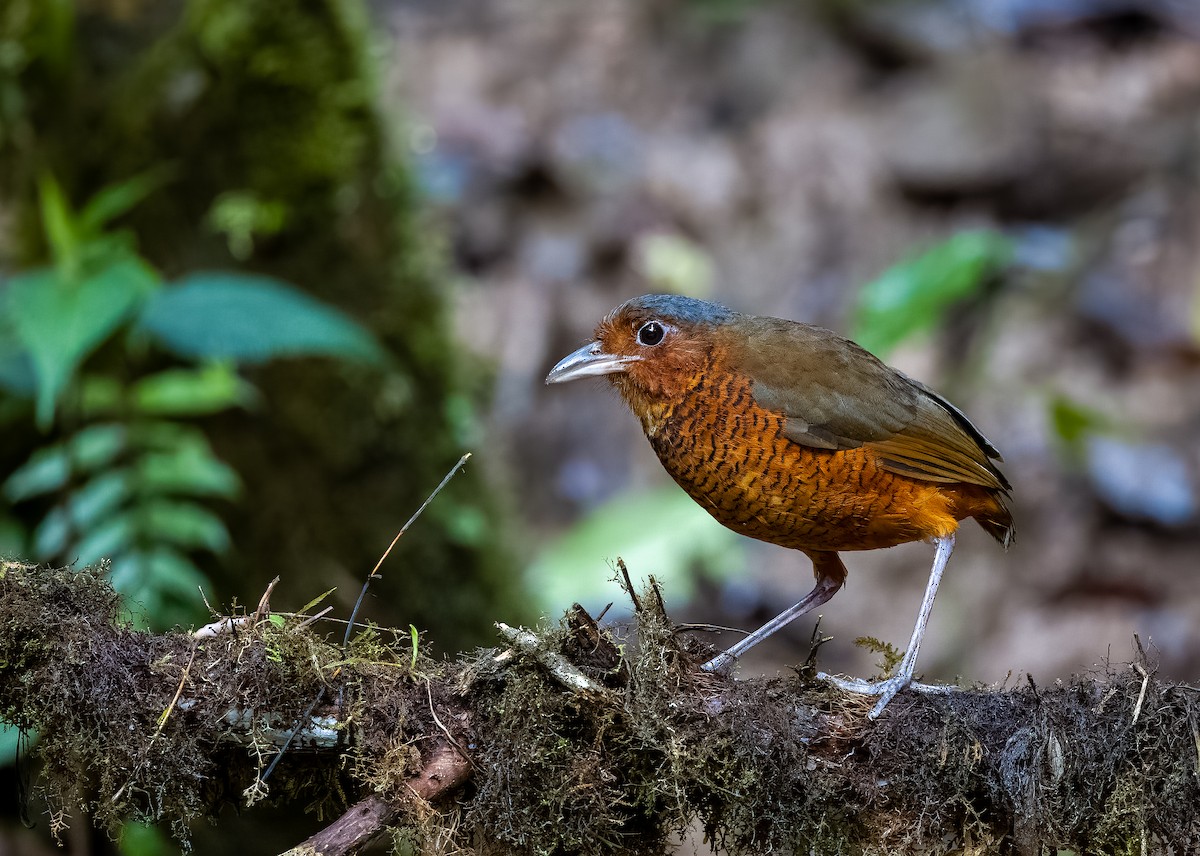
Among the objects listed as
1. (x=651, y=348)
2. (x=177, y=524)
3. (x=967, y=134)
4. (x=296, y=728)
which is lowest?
(x=296, y=728)

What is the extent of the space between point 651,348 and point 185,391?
6.77 feet

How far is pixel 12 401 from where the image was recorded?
13.4 feet

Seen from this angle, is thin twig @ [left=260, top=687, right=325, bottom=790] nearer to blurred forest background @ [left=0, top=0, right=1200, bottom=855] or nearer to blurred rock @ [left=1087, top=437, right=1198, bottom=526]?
blurred forest background @ [left=0, top=0, right=1200, bottom=855]

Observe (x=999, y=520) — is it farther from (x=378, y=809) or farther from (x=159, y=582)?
(x=159, y=582)

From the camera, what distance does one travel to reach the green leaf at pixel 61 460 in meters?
3.96

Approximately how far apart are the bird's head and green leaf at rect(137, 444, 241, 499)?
5.22ft

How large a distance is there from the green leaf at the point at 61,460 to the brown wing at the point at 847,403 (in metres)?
2.35

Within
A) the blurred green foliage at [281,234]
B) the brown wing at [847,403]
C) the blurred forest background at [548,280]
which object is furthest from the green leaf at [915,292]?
the blurred green foliage at [281,234]

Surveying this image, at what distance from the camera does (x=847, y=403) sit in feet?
9.72

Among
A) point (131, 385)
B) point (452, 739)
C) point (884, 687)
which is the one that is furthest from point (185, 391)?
point (884, 687)

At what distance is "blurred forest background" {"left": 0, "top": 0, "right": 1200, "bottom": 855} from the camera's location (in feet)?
13.6

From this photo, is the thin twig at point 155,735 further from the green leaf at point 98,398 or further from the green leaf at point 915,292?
the green leaf at point 915,292

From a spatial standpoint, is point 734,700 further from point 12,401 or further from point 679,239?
point 679,239

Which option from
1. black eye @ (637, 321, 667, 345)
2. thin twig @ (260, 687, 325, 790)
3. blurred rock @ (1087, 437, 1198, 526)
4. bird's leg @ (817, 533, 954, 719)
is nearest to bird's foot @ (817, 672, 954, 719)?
bird's leg @ (817, 533, 954, 719)
